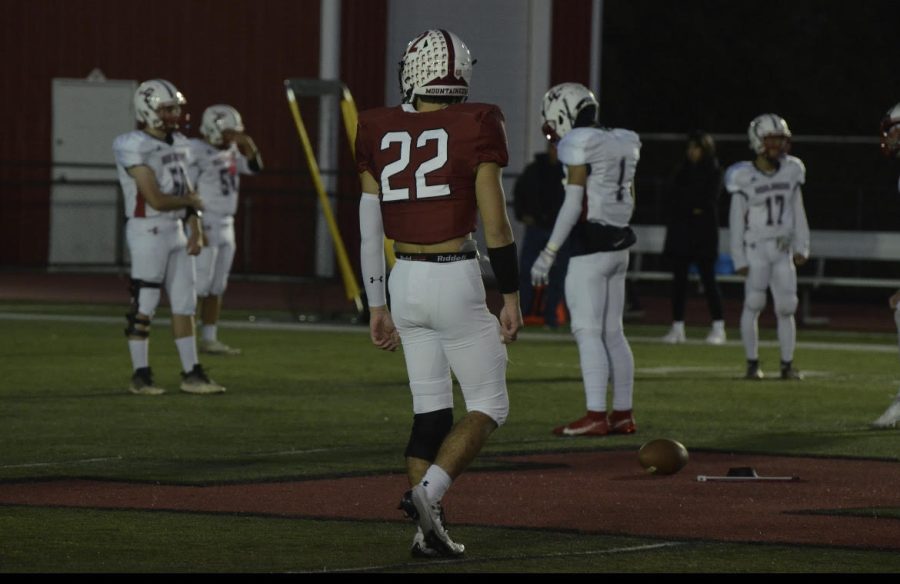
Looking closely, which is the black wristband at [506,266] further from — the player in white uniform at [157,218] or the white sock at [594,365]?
the player in white uniform at [157,218]

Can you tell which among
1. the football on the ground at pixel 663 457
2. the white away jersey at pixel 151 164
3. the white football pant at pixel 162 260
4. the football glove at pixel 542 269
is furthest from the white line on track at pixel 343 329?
the football on the ground at pixel 663 457

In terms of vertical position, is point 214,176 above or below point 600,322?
above

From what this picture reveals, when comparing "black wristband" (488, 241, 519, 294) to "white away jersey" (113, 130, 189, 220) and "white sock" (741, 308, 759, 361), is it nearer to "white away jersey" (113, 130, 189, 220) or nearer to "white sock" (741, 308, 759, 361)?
"white away jersey" (113, 130, 189, 220)

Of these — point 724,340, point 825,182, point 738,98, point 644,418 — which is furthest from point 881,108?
point 644,418

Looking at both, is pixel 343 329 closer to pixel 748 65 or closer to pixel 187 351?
pixel 187 351

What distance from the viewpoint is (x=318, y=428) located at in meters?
12.4

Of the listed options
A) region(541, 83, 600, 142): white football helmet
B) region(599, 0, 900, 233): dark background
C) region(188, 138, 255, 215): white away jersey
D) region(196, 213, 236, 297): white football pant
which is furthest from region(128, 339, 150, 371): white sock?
region(599, 0, 900, 233): dark background

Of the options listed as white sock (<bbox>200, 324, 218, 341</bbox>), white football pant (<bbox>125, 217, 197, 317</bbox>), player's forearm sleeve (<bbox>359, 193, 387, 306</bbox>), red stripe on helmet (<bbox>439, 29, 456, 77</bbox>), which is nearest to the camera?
red stripe on helmet (<bbox>439, 29, 456, 77</bbox>)

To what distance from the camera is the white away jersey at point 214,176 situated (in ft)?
57.4

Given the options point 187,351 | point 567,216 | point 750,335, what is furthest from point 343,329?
point 567,216

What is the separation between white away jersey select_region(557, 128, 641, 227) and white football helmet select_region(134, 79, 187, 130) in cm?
313

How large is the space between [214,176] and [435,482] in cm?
1030

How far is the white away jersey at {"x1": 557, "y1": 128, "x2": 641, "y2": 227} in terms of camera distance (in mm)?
12055

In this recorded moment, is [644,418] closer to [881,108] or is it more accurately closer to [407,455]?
[407,455]
